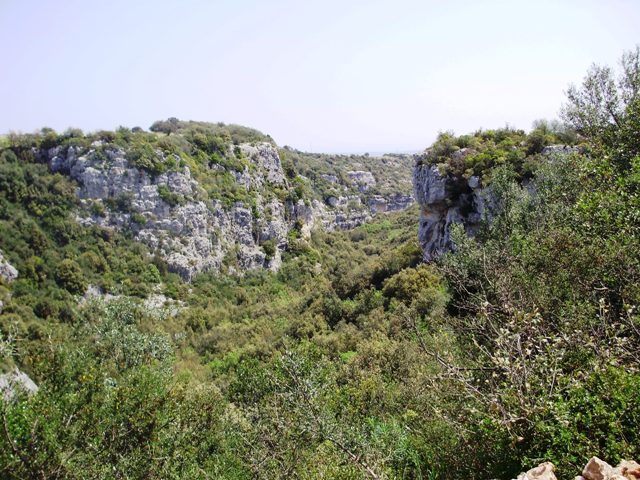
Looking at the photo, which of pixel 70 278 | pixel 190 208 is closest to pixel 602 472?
pixel 70 278

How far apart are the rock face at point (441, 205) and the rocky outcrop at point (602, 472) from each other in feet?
82.5

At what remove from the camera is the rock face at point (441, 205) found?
30297 mm

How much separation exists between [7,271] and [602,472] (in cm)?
4956

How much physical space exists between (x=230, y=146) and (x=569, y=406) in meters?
76.7

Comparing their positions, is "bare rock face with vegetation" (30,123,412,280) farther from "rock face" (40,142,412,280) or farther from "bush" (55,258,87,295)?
"bush" (55,258,87,295)

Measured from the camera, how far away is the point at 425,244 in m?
37.7

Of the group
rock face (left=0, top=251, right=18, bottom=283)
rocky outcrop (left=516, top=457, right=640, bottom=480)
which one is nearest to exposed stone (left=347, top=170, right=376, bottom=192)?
rock face (left=0, top=251, right=18, bottom=283)

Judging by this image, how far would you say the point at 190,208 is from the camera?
5928 centimetres

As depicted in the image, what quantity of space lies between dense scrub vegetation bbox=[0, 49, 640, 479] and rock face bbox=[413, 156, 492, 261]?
69.2 inches

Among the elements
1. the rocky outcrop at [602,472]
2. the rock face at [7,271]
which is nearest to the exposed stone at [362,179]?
the rock face at [7,271]

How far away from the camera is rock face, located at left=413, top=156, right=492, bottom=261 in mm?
30297

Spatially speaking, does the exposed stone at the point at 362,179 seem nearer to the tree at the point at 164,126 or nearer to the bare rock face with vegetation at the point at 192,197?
the bare rock face with vegetation at the point at 192,197

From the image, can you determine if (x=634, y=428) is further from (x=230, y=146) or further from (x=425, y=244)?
(x=230, y=146)

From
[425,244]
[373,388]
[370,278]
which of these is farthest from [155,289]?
[373,388]
